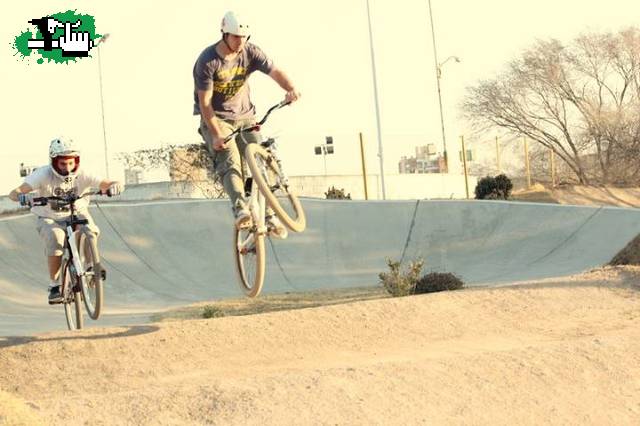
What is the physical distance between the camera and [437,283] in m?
17.6

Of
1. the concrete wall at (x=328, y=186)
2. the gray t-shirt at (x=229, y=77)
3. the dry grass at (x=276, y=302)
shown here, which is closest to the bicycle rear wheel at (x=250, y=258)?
the gray t-shirt at (x=229, y=77)

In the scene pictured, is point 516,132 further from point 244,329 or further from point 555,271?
point 244,329

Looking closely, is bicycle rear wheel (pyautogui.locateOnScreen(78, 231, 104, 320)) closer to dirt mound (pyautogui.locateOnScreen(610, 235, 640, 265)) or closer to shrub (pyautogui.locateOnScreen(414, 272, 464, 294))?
shrub (pyautogui.locateOnScreen(414, 272, 464, 294))

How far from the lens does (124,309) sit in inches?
775

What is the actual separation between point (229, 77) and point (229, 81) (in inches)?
2.2

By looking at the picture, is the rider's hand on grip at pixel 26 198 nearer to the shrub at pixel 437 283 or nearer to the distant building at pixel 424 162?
the shrub at pixel 437 283

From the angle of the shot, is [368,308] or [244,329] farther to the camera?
[368,308]

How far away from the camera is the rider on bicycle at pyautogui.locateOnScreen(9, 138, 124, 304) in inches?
427

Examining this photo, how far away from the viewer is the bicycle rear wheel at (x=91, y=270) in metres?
10.9

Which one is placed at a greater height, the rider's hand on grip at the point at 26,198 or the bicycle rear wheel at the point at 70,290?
the rider's hand on grip at the point at 26,198

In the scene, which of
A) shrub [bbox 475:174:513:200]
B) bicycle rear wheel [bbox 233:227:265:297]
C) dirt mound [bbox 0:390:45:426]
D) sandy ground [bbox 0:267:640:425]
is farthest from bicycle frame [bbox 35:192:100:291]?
shrub [bbox 475:174:513:200]

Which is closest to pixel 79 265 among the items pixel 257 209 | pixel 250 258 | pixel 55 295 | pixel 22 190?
pixel 55 295

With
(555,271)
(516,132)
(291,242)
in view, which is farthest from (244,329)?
(516,132)

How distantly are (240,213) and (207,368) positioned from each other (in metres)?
1.95
